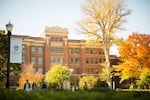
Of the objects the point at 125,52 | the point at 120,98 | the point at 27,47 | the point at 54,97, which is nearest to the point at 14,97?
the point at 54,97

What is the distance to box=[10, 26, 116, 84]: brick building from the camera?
59.9 meters

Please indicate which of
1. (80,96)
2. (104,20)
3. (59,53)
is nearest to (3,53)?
(104,20)

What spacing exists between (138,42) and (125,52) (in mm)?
2705

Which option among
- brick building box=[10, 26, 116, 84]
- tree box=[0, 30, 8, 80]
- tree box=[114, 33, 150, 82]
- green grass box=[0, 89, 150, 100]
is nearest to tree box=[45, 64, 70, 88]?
tree box=[114, 33, 150, 82]

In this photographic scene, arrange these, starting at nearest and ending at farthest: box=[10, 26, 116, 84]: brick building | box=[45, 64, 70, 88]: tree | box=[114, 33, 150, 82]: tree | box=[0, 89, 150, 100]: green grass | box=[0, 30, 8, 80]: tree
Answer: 1. box=[0, 89, 150, 100]: green grass
2. box=[0, 30, 8, 80]: tree
3. box=[114, 33, 150, 82]: tree
4. box=[45, 64, 70, 88]: tree
5. box=[10, 26, 116, 84]: brick building

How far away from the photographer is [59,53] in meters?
61.8

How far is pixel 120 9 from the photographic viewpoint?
2945cm

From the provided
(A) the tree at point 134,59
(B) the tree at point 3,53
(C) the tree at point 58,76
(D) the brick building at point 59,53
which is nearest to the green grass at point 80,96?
(B) the tree at point 3,53

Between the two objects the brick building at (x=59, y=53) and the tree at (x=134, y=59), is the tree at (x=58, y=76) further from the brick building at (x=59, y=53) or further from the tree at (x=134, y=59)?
the brick building at (x=59, y=53)

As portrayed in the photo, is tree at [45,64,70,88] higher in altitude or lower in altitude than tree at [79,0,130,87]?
lower

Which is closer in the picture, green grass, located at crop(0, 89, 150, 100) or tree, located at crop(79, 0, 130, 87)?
green grass, located at crop(0, 89, 150, 100)

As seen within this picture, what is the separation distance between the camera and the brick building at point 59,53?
59.9m

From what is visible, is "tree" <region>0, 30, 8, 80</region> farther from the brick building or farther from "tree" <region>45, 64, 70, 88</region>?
the brick building

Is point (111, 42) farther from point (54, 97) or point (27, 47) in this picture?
point (27, 47)
